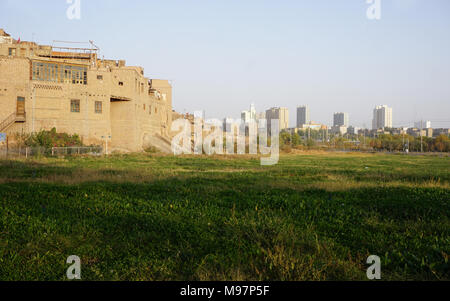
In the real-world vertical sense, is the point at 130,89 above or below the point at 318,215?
above

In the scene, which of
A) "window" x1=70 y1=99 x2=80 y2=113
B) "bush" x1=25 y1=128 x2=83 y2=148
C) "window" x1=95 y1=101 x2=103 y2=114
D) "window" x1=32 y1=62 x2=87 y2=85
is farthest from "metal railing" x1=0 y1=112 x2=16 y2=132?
"window" x1=95 y1=101 x2=103 y2=114

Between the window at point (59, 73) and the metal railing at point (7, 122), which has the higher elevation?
the window at point (59, 73)

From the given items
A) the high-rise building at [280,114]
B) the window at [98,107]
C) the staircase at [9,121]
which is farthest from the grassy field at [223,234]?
the high-rise building at [280,114]

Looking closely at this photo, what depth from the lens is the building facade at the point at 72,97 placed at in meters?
34.2

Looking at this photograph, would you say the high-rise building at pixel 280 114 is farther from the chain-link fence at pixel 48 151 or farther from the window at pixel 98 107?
the chain-link fence at pixel 48 151

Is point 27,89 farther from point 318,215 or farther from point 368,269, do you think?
point 368,269

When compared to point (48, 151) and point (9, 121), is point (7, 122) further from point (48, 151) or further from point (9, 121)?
point (48, 151)

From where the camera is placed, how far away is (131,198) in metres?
9.84

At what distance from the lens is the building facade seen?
3419 centimetres

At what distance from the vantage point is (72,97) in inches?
1444

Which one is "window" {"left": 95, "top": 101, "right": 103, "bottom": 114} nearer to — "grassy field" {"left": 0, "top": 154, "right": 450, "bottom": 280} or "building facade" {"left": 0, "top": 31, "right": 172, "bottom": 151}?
"building facade" {"left": 0, "top": 31, "right": 172, "bottom": 151}

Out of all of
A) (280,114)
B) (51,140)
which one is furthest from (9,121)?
(280,114)
